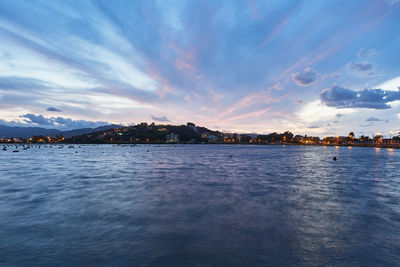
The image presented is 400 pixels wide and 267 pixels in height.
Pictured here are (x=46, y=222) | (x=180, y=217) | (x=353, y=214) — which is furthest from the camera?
(x=353, y=214)

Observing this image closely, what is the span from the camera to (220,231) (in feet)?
35.7

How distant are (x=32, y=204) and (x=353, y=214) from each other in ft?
77.3

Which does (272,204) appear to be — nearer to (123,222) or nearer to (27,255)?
(123,222)

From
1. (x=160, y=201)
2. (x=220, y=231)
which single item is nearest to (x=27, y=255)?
(x=220, y=231)

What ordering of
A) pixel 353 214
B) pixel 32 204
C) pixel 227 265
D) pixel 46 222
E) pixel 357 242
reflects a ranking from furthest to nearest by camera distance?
pixel 32 204, pixel 353 214, pixel 46 222, pixel 357 242, pixel 227 265

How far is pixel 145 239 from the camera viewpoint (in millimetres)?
9992

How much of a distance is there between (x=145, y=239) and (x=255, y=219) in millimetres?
6713

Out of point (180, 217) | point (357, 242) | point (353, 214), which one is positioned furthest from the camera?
point (353, 214)

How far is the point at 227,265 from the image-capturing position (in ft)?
25.3

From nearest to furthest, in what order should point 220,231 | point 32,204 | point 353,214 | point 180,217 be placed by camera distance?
1. point 220,231
2. point 180,217
3. point 353,214
4. point 32,204

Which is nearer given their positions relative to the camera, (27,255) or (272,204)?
(27,255)

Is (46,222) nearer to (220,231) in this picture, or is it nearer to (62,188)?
(220,231)

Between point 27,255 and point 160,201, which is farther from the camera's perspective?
point 160,201

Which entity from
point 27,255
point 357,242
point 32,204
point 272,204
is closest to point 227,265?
point 357,242
